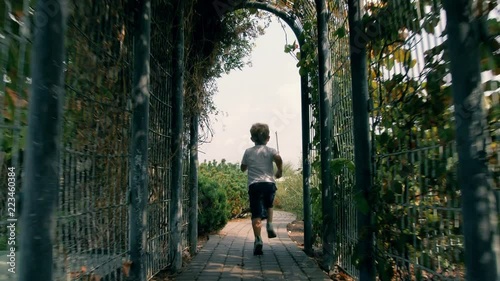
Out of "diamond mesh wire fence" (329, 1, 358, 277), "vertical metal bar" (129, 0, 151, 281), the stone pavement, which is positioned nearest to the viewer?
"vertical metal bar" (129, 0, 151, 281)

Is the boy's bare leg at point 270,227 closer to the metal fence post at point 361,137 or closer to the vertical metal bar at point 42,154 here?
the metal fence post at point 361,137

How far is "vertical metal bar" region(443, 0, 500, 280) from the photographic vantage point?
1.45 meters

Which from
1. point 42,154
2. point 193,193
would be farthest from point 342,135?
point 42,154

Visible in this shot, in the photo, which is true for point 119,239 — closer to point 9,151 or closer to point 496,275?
point 9,151

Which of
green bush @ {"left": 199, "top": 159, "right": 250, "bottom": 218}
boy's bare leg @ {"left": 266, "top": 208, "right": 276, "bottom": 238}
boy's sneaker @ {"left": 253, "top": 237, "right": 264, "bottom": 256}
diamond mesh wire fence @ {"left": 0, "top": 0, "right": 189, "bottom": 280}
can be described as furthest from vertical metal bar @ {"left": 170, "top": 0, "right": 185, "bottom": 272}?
green bush @ {"left": 199, "top": 159, "right": 250, "bottom": 218}

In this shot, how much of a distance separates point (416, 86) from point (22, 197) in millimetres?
1959

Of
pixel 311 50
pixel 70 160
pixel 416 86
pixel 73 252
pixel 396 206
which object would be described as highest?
pixel 311 50

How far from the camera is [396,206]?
8.87 feet

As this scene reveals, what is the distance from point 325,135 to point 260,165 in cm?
168

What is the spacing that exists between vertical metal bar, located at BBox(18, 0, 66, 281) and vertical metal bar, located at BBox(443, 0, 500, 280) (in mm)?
1341

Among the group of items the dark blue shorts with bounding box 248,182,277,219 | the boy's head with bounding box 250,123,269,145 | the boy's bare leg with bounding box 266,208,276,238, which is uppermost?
the boy's head with bounding box 250,123,269,145

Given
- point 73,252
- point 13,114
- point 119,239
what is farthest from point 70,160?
point 119,239

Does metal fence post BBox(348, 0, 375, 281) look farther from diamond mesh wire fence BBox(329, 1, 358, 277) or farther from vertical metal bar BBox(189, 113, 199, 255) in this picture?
vertical metal bar BBox(189, 113, 199, 255)

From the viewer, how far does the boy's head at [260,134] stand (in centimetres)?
662
